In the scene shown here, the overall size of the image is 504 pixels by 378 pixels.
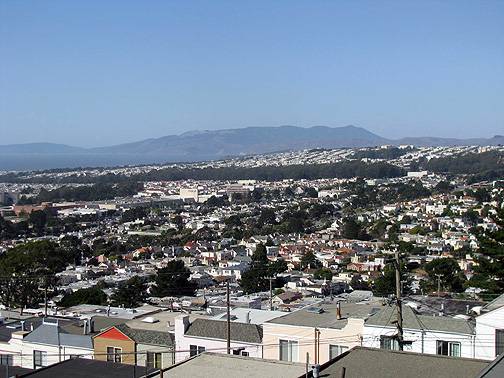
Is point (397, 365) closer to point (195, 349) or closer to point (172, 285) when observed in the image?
point (195, 349)

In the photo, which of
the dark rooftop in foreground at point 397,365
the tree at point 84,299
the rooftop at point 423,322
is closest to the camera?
the dark rooftop in foreground at point 397,365

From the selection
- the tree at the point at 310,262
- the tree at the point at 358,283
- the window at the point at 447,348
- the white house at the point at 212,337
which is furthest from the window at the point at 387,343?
the tree at the point at 310,262

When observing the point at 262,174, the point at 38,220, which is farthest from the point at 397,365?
the point at 262,174

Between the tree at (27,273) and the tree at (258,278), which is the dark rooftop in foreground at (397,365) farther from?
the tree at (258,278)

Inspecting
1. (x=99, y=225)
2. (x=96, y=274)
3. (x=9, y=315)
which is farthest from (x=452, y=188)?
(x=9, y=315)

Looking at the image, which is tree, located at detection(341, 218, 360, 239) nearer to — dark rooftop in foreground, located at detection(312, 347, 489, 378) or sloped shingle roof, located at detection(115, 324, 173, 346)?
sloped shingle roof, located at detection(115, 324, 173, 346)

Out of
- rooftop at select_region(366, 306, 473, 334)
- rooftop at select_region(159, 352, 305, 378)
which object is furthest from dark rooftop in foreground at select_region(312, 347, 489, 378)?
rooftop at select_region(366, 306, 473, 334)
